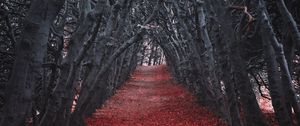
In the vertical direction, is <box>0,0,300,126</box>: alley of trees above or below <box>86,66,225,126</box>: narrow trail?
above

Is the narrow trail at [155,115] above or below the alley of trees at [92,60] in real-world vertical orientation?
below

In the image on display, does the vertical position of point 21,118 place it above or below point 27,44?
below

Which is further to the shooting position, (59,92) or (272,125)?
(272,125)

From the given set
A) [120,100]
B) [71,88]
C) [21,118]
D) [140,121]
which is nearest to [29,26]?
[21,118]

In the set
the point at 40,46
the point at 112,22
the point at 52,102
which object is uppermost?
the point at 112,22

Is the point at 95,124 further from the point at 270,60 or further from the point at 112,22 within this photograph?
the point at 270,60

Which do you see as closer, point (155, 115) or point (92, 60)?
point (92, 60)

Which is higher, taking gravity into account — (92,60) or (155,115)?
(92,60)

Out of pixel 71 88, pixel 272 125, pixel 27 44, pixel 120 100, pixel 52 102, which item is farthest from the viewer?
pixel 120 100

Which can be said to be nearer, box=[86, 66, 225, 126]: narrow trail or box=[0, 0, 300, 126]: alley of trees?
box=[0, 0, 300, 126]: alley of trees

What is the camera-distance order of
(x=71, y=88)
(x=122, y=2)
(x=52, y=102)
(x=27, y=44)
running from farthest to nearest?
(x=122, y=2), (x=71, y=88), (x=52, y=102), (x=27, y=44)

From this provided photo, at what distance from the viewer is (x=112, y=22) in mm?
Result: 10984

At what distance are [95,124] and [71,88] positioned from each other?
649cm

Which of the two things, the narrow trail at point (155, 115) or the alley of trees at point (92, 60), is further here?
the narrow trail at point (155, 115)
